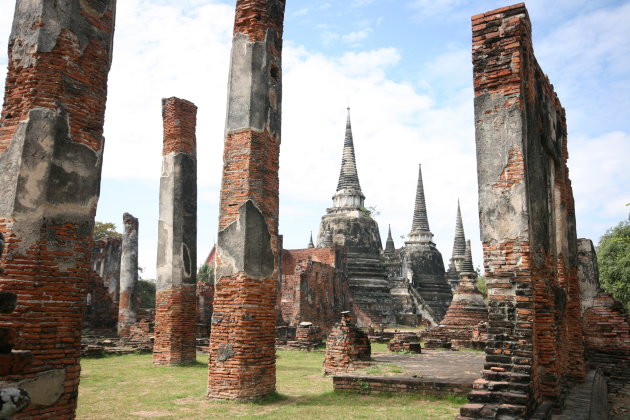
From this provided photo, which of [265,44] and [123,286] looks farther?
[123,286]

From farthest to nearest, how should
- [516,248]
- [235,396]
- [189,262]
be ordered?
[189,262], [235,396], [516,248]

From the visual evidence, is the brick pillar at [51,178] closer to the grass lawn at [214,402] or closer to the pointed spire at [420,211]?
the grass lawn at [214,402]

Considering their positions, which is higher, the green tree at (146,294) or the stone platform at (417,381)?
the green tree at (146,294)

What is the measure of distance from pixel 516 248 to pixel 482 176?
105 cm

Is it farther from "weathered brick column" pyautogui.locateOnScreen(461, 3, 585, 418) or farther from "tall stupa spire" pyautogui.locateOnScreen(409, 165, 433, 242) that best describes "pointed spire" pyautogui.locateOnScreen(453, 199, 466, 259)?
"weathered brick column" pyautogui.locateOnScreen(461, 3, 585, 418)

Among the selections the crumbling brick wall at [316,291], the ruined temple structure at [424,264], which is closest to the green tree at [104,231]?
the crumbling brick wall at [316,291]

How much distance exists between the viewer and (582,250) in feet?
43.4

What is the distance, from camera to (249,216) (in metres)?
8.04

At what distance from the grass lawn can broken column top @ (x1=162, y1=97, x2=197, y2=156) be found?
5.06 m

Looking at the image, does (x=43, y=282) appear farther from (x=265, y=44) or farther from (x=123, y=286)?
(x=123, y=286)

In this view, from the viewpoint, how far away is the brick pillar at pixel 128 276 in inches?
701

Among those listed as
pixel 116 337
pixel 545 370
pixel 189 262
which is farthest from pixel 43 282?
pixel 116 337

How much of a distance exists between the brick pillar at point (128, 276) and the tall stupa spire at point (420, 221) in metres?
28.4

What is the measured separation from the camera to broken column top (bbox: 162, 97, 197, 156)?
40.0 feet
